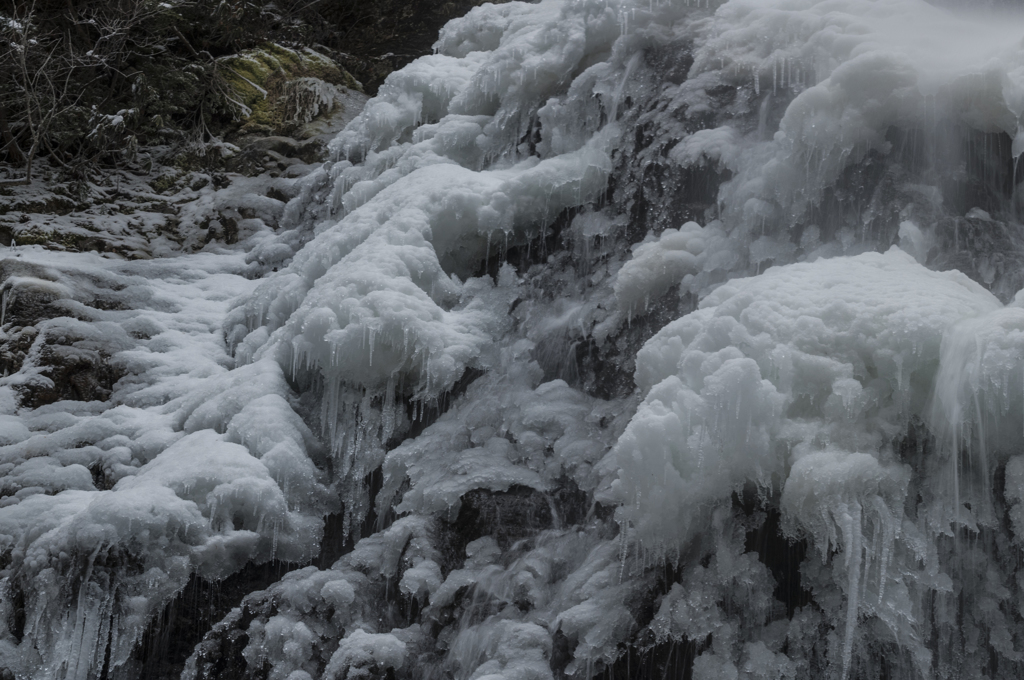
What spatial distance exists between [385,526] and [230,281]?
135 inches

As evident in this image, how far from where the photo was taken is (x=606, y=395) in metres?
3.97

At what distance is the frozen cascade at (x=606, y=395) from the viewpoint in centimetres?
274

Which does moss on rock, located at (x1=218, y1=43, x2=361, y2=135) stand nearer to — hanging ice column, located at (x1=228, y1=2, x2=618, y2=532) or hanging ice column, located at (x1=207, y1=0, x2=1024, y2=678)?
hanging ice column, located at (x1=228, y1=2, x2=618, y2=532)

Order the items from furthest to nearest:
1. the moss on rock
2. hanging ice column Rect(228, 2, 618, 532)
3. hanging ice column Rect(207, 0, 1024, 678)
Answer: the moss on rock, hanging ice column Rect(228, 2, 618, 532), hanging ice column Rect(207, 0, 1024, 678)

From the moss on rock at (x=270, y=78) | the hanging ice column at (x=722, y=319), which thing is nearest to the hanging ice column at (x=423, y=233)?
the hanging ice column at (x=722, y=319)

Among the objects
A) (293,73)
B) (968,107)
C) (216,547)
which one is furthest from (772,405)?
(293,73)

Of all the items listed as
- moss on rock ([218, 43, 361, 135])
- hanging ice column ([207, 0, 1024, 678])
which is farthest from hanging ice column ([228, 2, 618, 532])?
moss on rock ([218, 43, 361, 135])

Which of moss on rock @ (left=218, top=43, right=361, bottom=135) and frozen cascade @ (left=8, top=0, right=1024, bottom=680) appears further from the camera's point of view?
moss on rock @ (left=218, top=43, right=361, bottom=135)

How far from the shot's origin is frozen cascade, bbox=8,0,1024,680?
2740 mm

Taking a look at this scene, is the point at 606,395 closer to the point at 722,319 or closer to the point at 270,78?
the point at 722,319

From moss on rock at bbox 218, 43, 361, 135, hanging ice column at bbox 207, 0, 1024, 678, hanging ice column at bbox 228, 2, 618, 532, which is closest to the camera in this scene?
hanging ice column at bbox 207, 0, 1024, 678

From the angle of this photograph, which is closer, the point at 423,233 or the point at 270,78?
the point at 423,233

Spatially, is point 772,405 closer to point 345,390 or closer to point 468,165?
point 345,390

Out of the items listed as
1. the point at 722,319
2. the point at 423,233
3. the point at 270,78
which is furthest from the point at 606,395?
the point at 270,78
